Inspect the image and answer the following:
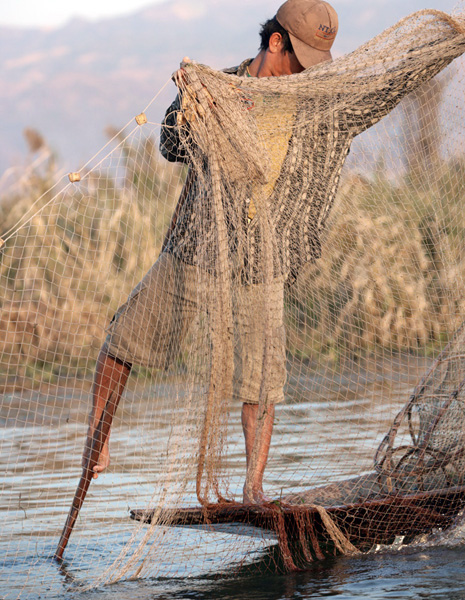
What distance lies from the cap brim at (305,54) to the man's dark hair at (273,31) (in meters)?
0.05

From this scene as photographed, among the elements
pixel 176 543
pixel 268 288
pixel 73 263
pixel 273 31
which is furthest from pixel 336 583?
pixel 73 263

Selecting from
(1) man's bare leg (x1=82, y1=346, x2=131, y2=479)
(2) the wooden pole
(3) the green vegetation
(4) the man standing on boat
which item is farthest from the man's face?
(3) the green vegetation

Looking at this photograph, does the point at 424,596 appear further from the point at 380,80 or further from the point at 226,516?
the point at 380,80

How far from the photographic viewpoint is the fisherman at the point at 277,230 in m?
3.80

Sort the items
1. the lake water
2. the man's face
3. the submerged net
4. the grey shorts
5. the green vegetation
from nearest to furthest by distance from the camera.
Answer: the lake water
the submerged net
the grey shorts
the man's face
the green vegetation

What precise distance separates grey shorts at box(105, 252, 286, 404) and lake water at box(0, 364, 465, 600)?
1.10 feet

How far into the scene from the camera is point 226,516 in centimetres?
338

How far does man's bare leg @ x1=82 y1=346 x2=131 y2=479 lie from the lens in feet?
12.4

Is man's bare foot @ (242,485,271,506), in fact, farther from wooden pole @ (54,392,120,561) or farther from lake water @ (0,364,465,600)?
wooden pole @ (54,392,120,561)

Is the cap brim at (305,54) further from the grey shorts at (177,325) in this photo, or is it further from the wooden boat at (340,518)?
the wooden boat at (340,518)

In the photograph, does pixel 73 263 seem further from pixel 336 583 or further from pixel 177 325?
pixel 336 583

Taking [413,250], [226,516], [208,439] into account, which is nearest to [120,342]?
[208,439]

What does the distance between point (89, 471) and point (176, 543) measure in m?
0.50

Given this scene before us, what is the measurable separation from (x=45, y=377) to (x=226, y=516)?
16.8 ft
